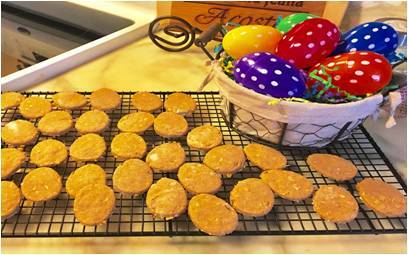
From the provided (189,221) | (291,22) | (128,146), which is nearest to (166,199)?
(189,221)

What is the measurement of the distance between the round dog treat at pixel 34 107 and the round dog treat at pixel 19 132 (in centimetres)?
3

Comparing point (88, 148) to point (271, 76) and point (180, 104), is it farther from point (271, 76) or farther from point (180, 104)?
point (271, 76)

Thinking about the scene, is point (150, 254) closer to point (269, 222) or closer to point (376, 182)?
point (269, 222)

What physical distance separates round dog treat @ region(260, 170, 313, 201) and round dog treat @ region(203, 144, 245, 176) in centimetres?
5

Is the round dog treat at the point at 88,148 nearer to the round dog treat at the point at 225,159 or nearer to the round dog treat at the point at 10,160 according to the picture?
the round dog treat at the point at 10,160

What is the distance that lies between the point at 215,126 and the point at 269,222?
28 centimetres

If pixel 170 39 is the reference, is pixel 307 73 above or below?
above

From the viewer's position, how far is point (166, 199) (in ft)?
1.97

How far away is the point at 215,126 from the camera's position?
827 millimetres

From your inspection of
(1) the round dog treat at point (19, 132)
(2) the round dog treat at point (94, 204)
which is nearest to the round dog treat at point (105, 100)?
(1) the round dog treat at point (19, 132)

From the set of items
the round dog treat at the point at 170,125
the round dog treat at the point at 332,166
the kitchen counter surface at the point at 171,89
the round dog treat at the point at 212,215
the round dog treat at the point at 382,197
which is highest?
the round dog treat at the point at 382,197

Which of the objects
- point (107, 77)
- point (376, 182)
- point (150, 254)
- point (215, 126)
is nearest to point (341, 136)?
point (376, 182)

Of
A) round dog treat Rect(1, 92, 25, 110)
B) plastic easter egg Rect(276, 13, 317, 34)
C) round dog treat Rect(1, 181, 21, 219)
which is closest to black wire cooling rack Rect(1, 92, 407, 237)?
round dog treat Rect(1, 181, 21, 219)

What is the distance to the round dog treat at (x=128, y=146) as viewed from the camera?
70 centimetres
